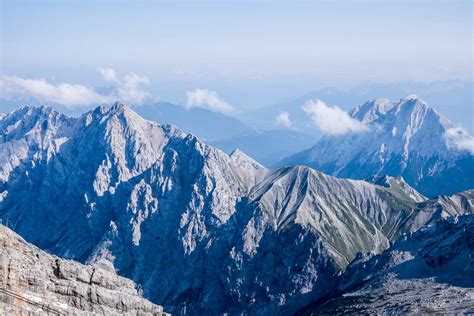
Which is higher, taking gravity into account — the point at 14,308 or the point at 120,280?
the point at 120,280

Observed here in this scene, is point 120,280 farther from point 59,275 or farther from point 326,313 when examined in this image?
point 326,313

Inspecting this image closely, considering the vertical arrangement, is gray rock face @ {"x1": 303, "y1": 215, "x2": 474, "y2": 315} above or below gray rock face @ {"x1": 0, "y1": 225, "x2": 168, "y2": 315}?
above

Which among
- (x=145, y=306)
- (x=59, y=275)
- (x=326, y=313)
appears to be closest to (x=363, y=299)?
(x=326, y=313)

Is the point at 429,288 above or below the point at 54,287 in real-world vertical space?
above

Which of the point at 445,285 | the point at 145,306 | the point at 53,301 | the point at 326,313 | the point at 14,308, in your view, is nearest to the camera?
the point at 14,308

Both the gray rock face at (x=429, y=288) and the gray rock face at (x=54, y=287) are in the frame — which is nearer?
the gray rock face at (x=54, y=287)

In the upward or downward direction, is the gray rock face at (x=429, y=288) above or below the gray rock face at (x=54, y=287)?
above

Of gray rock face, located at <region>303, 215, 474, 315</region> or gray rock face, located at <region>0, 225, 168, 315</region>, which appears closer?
gray rock face, located at <region>0, 225, 168, 315</region>

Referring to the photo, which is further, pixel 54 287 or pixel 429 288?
pixel 429 288
